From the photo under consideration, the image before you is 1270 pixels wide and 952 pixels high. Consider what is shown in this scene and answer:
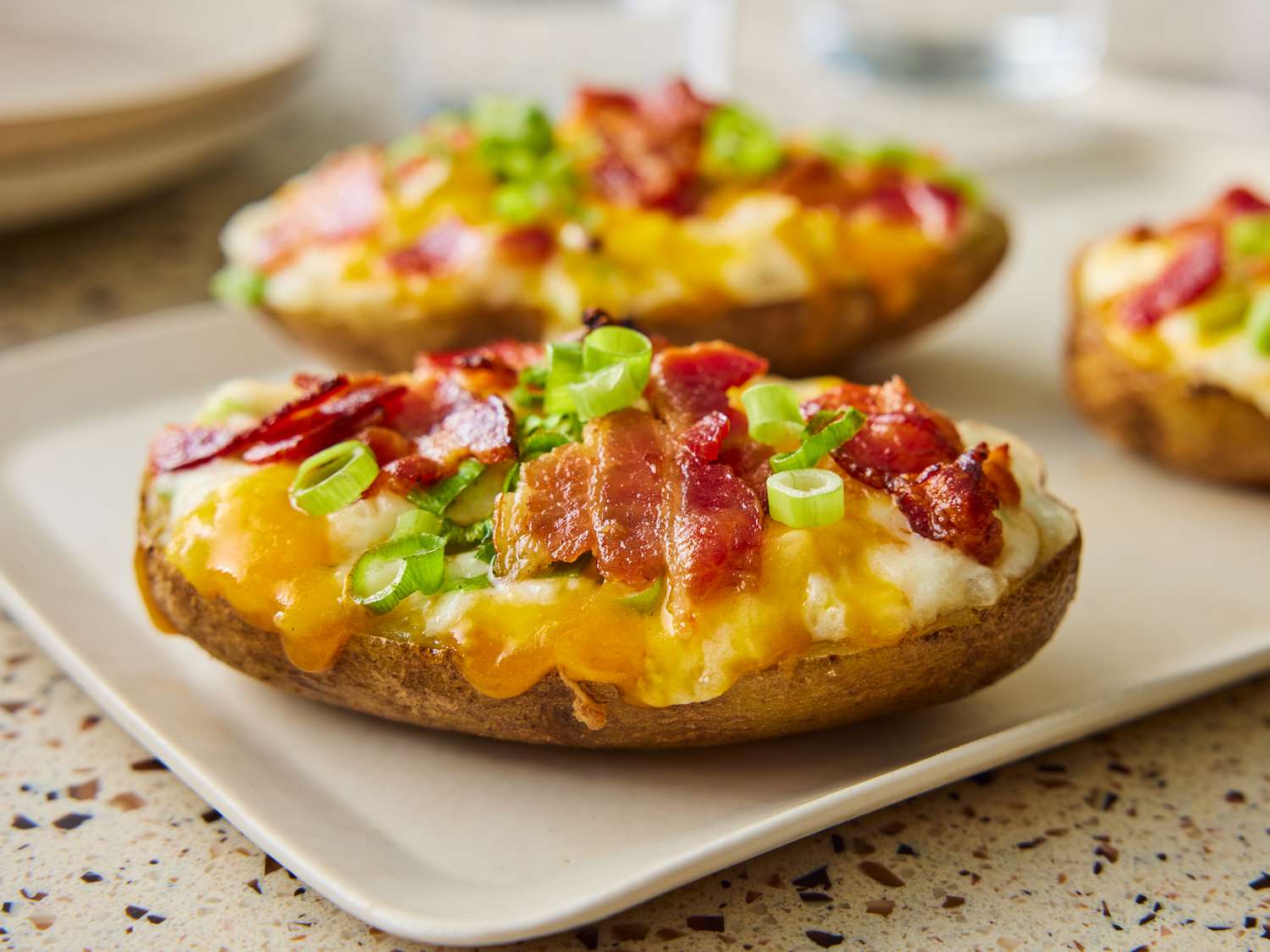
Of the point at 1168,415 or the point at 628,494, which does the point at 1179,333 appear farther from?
the point at 628,494

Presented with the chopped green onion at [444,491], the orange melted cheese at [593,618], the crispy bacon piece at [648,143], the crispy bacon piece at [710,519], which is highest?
the crispy bacon piece at [710,519]

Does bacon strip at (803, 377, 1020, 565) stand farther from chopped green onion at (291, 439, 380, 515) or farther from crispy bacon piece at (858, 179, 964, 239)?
crispy bacon piece at (858, 179, 964, 239)

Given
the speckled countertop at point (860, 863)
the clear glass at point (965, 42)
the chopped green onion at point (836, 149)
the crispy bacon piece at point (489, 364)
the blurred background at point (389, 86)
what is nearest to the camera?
the speckled countertop at point (860, 863)

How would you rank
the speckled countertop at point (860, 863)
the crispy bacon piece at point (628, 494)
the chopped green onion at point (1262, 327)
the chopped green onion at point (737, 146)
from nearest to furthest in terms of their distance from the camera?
the speckled countertop at point (860, 863), the crispy bacon piece at point (628, 494), the chopped green onion at point (1262, 327), the chopped green onion at point (737, 146)

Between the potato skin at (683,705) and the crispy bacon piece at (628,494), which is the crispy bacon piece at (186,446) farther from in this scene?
the crispy bacon piece at (628,494)

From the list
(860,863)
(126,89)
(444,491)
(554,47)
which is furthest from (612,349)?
(554,47)

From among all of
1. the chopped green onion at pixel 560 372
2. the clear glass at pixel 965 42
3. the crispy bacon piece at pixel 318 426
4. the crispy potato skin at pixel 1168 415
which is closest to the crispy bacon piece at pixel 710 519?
the chopped green onion at pixel 560 372

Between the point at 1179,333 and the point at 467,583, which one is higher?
the point at 467,583
